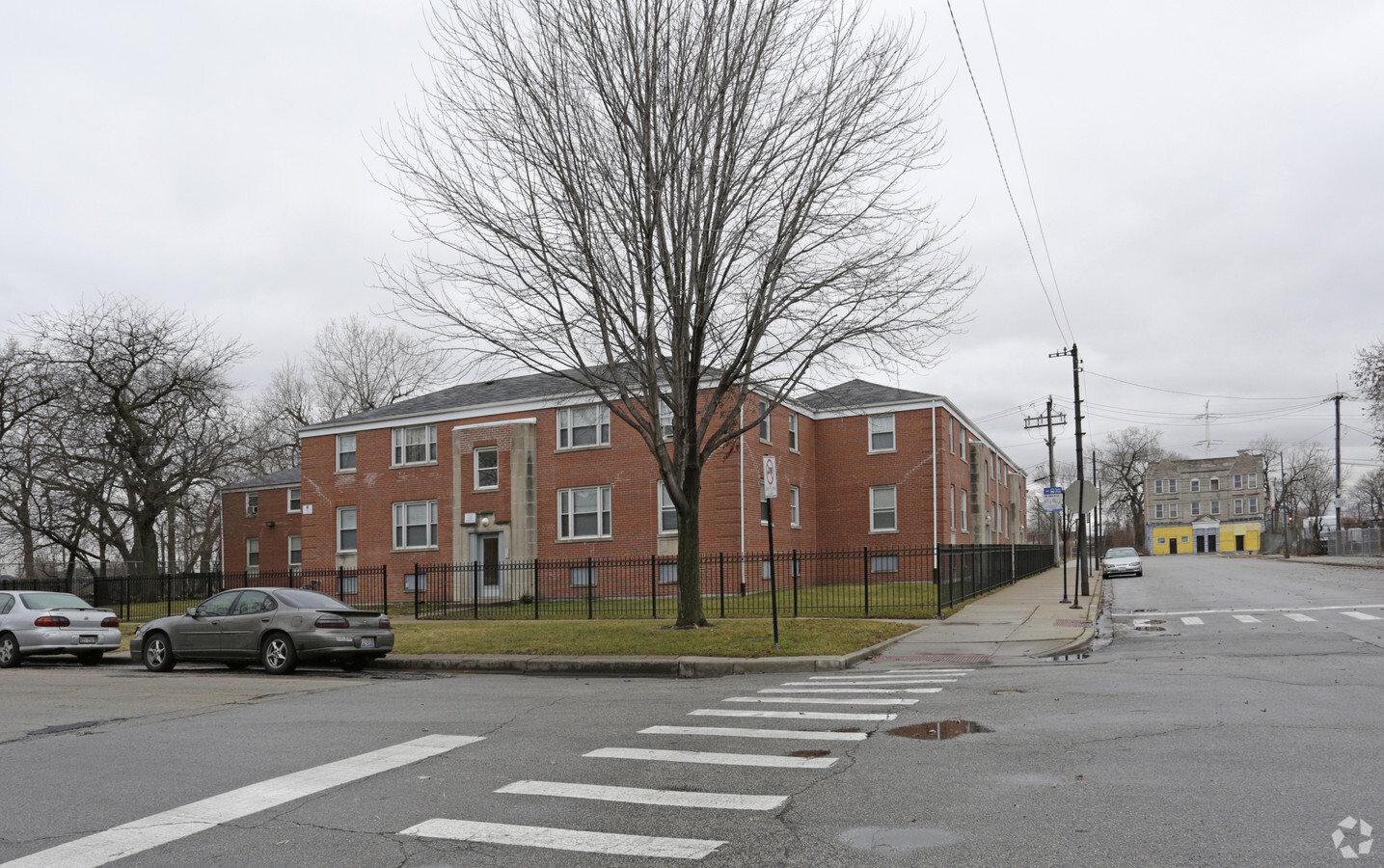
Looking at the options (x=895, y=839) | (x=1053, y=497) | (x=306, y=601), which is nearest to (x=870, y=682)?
(x=895, y=839)

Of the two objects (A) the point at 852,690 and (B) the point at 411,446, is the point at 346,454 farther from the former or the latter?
(A) the point at 852,690

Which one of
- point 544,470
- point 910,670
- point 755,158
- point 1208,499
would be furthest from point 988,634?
point 1208,499

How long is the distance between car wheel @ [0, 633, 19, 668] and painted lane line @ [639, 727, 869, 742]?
15412 mm

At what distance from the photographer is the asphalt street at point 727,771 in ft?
17.9

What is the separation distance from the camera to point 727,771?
7340mm

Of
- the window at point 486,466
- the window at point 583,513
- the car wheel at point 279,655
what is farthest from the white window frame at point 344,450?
the car wheel at point 279,655

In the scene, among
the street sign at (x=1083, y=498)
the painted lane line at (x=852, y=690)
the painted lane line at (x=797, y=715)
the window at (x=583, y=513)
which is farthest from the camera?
the window at (x=583, y=513)

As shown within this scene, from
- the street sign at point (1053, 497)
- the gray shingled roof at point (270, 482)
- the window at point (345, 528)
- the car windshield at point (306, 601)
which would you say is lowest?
the car windshield at point (306, 601)

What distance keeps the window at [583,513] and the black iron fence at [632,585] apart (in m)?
0.96

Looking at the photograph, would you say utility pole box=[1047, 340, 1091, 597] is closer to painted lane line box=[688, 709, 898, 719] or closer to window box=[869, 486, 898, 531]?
window box=[869, 486, 898, 531]

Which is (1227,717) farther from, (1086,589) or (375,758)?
(1086,589)

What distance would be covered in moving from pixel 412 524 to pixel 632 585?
393 inches

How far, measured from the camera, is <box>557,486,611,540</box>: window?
33406 mm

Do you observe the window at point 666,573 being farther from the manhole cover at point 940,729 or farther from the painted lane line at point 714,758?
the painted lane line at point 714,758
